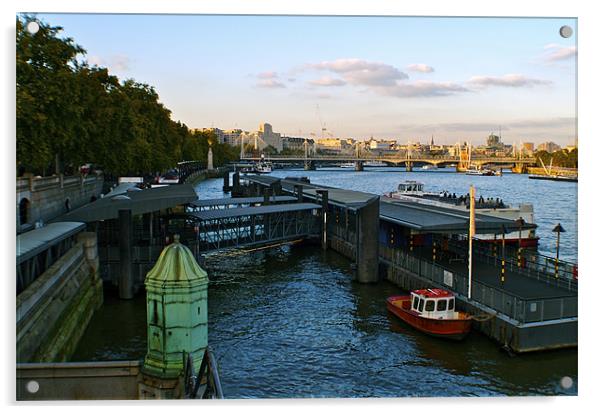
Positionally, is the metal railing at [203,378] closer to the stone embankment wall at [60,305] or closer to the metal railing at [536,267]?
the stone embankment wall at [60,305]

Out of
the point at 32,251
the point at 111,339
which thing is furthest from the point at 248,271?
the point at 32,251

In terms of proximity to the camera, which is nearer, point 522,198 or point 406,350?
point 406,350

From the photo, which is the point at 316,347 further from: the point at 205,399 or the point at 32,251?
the point at 205,399

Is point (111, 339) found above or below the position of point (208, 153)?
below

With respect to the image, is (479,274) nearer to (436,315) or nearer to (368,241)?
(436,315)

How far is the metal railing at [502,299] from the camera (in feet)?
68.5

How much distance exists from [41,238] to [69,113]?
9.36 meters

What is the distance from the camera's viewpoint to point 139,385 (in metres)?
10.8

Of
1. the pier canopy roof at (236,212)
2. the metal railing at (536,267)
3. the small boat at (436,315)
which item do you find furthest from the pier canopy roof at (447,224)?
the pier canopy roof at (236,212)

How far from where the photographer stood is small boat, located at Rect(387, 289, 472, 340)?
2277 cm

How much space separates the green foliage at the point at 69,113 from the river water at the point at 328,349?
770 cm

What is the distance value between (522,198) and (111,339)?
283 feet

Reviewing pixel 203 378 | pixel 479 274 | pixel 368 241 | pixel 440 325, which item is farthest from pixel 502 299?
pixel 203 378

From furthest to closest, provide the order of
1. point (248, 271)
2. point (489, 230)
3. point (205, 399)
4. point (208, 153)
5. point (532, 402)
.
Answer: point (208, 153) → point (248, 271) → point (489, 230) → point (532, 402) → point (205, 399)
